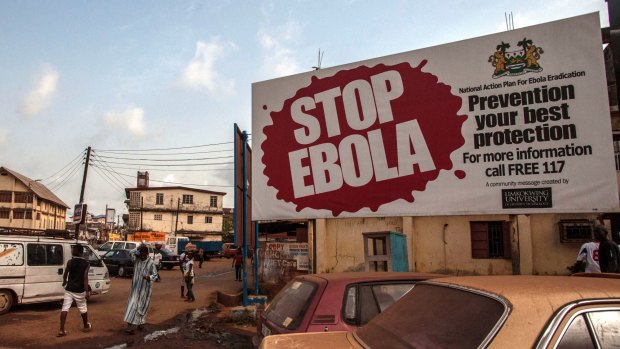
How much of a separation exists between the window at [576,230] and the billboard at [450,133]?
6849 millimetres

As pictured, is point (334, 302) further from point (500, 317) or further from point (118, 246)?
point (118, 246)

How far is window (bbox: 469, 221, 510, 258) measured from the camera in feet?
47.2

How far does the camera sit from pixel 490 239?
14656 millimetres

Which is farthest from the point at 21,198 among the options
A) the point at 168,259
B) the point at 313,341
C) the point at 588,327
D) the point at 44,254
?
the point at 588,327

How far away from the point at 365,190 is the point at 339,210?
715mm

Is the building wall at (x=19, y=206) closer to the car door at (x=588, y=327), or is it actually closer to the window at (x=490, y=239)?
the window at (x=490, y=239)

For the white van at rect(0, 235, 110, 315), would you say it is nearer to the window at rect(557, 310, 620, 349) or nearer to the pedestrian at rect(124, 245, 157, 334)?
the pedestrian at rect(124, 245, 157, 334)

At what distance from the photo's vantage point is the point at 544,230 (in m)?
13.9

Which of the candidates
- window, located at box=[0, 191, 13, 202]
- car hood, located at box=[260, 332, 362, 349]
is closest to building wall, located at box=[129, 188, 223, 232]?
window, located at box=[0, 191, 13, 202]

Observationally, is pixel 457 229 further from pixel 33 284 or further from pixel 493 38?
pixel 33 284

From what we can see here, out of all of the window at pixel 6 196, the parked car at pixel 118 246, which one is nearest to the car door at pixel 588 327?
the parked car at pixel 118 246

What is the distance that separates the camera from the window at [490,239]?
567 inches

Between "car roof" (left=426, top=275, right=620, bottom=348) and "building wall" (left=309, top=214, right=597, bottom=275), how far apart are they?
10047mm

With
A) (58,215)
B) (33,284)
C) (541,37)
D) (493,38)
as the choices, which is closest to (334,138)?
(493,38)
